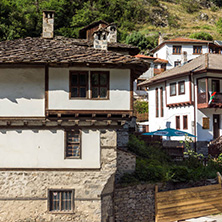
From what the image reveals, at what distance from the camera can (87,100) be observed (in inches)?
533

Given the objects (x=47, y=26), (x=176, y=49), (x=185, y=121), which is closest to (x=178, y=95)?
(x=185, y=121)

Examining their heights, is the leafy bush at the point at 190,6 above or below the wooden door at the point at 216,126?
above

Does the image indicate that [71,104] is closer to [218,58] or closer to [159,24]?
[218,58]

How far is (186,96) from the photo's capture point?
26578mm

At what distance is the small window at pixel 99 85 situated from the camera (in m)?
13.7

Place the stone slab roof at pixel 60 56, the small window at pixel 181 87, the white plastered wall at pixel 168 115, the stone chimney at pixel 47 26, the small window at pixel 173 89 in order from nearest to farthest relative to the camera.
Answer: the stone slab roof at pixel 60 56 → the stone chimney at pixel 47 26 → the white plastered wall at pixel 168 115 → the small window at pixel 181 87 → the small window at pixel 173 89

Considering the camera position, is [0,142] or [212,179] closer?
[0,142]

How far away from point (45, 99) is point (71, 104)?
3.68ft

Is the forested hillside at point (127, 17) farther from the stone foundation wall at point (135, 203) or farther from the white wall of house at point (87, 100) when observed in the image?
the stone foundation wall at point (135, 203)

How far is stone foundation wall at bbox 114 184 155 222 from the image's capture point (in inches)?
607

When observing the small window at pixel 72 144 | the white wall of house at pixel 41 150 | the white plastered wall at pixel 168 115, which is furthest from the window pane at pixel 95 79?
the white plastered wall at pixel 168 115

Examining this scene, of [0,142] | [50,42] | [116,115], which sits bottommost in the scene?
[0,142]

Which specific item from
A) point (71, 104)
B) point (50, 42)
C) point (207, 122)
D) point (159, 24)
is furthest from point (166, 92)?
point (159, 24)

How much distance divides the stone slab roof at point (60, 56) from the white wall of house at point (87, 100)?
52cm
